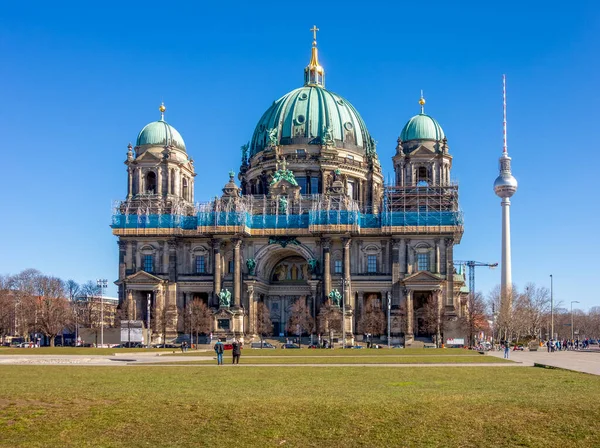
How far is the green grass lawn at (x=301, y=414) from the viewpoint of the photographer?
2270 centimetres

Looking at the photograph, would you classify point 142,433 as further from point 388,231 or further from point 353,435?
point 388,231

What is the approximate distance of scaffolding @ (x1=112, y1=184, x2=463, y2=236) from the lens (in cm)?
11875

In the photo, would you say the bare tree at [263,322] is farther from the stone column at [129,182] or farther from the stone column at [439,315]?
the stone column at [129,182]

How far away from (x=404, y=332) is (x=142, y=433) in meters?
93.1

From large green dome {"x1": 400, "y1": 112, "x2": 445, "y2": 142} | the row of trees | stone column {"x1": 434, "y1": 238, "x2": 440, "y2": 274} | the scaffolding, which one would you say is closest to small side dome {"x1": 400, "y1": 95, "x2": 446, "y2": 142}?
large green dome {"x1": 400, "y1": 112, "x2": 445, "y2": 142}

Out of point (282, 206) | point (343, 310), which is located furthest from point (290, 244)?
point (343, 310)

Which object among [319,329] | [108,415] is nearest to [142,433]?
[108,415]

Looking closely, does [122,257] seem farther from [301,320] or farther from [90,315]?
[301,320]

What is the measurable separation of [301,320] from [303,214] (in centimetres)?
1700

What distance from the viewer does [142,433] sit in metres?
23.5

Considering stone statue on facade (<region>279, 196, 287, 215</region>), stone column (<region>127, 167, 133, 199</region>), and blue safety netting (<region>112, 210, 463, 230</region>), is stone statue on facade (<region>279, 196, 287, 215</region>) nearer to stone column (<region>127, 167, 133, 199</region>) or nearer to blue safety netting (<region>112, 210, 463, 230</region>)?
blue safety netting (<region>112, 210, 463, 230</region>)

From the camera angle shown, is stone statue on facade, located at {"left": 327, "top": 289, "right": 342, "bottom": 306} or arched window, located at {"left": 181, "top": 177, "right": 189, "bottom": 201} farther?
arched window, located at {"left": 181, "top": 177, "right": 189, "bottom": 201}

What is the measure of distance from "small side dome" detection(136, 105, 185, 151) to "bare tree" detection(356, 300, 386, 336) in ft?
130

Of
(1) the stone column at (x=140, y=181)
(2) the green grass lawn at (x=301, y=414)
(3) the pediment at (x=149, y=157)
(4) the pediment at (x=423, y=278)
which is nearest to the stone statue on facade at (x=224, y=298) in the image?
(1) the stone column at (x=140, y=181)
